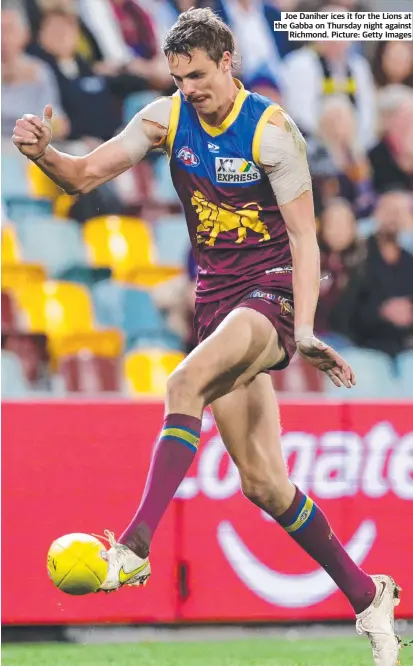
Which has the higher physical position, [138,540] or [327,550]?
[138,540]

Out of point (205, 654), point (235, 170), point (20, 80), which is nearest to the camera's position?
point (235, 170)

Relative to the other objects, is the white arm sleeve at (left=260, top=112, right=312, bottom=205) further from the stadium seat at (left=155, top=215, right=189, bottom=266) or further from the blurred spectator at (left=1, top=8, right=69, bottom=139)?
the blurred spectator at (left=1, top=8, right=69, bottom=139)

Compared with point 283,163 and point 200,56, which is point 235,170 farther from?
point 200,56

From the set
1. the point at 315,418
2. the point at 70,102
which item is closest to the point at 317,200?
the point at 70,102

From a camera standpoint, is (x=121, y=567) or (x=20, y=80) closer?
(x=121, y=567)

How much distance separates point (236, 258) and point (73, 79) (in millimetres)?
3798

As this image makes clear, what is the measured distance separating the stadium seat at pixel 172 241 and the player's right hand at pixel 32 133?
369 centimetres

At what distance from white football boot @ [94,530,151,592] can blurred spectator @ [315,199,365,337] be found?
12.6 ft

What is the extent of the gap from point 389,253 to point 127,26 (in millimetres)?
2211

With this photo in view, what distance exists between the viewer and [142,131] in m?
3.86

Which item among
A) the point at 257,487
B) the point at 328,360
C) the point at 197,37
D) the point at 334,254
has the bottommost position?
the point at 257,487

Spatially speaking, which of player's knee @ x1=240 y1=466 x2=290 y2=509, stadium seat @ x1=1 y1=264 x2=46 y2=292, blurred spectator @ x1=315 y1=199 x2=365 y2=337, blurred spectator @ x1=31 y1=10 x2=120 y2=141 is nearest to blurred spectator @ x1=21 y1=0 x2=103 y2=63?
blurred spectator @ x1=31 y1=10 x2=120 y2=141

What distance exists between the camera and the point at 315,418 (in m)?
5.41

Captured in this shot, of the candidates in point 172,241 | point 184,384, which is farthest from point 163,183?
point 184,384
